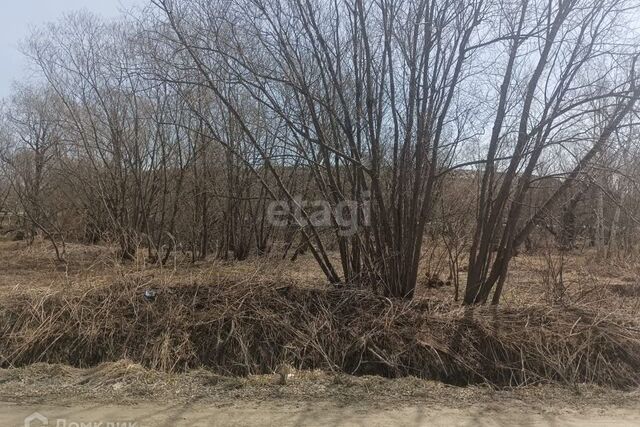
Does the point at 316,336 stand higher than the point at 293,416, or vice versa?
the point at 316,336

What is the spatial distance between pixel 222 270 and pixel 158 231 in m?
6.54

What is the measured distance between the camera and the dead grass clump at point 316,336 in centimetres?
755

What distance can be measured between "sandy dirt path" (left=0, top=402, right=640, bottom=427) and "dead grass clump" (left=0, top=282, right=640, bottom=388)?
1445 mm

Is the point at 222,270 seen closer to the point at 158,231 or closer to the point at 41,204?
the point at 158,231

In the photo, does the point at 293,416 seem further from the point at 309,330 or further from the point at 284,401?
the point at 309,330

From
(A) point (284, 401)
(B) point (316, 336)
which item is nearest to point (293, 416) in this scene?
(A) point (284, 401)

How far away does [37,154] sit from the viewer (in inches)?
944

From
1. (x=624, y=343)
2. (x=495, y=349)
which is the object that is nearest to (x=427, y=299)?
(x=495, y=349)

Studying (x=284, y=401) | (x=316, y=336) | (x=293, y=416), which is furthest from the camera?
(x=316, y=336)

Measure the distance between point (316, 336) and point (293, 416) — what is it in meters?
2.49

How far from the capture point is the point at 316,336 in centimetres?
799

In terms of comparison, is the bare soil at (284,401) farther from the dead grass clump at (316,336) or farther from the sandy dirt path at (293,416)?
the dead grass clump at (316,336)

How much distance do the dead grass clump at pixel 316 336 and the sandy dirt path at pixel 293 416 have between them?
1445 mm

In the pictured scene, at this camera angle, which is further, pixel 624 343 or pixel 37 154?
pixel 37 154
